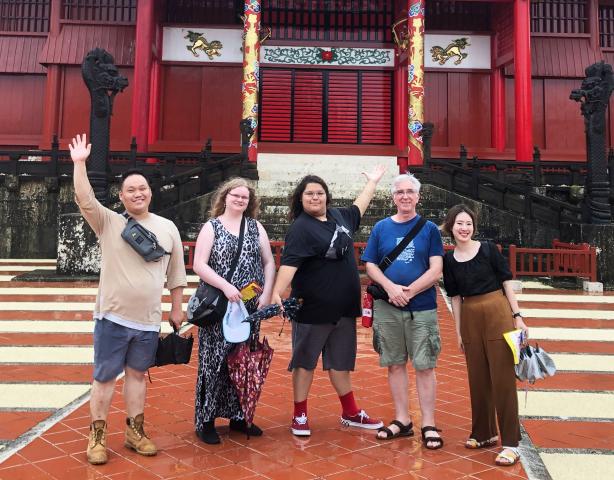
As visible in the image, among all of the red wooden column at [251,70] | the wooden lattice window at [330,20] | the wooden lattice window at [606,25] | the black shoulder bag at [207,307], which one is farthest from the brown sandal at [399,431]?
the wooden lattice window at [606,25]

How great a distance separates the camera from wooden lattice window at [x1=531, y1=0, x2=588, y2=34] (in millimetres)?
17516

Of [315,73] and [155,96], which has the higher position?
[315,73]

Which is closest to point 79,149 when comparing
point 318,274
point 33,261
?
point 318,274

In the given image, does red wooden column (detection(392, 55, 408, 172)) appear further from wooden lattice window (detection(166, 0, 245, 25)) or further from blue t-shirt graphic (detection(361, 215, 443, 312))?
blue t-shirt graphic (detection(361, 215, 443, 312))

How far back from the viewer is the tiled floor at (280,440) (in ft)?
8.80

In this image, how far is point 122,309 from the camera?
2.82 meters

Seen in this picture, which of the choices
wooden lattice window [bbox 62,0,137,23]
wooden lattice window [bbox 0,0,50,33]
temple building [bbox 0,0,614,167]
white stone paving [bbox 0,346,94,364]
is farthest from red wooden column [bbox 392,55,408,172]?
white stone paving [bbox 0,346,94,364]

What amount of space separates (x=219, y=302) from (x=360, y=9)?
1620 cm

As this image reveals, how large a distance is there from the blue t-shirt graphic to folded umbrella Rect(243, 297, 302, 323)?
525 millimetres

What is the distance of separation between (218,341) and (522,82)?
14.8 m

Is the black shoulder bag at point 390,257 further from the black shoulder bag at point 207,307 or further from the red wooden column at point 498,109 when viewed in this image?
the red wooden column at point 498,109

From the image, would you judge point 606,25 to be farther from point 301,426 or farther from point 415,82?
point 301,426

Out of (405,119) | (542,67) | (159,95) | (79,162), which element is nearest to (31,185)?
(159,95)

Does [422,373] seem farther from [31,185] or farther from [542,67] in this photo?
[542,67]
